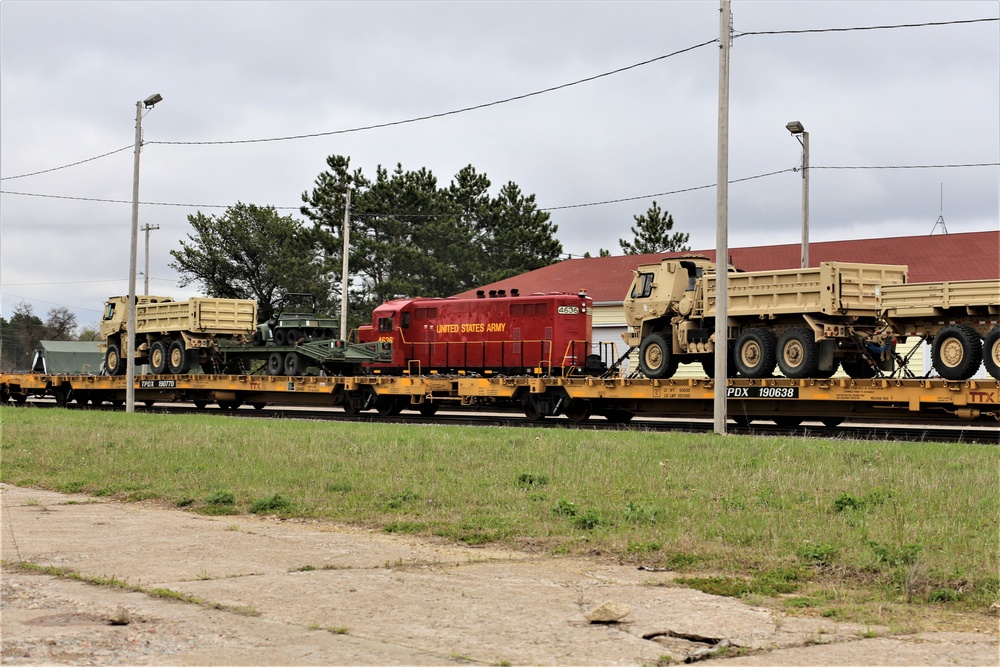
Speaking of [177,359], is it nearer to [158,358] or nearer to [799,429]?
[158,358]

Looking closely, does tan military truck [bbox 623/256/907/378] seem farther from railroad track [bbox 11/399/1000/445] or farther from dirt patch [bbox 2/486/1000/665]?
dirt patch [bbox 2/486/1000/665]

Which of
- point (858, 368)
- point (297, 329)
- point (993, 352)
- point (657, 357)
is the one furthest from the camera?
point (297, 329)

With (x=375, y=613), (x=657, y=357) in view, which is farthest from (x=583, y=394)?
(x=375, y=613)

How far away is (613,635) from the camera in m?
6.79

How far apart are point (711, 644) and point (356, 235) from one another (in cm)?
5624

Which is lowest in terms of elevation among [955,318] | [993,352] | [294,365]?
[294,365]

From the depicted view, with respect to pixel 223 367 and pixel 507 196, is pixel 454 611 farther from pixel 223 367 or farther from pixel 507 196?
pixel 507 196

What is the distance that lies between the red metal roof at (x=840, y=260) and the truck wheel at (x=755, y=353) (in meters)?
14.4

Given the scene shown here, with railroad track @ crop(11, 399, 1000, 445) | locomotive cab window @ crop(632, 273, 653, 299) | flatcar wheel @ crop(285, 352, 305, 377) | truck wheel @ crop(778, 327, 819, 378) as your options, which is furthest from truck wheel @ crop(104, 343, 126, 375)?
truck wheel @ crop(778, 327, 819, 378)

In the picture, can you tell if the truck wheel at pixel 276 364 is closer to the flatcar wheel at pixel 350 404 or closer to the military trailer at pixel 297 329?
the military trailer at pixel 297 329

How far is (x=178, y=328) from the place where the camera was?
112 ft

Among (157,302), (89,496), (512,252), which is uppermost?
(512,252)

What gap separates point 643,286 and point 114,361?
68.0 feet

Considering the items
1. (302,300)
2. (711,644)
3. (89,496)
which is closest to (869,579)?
(711,644)
